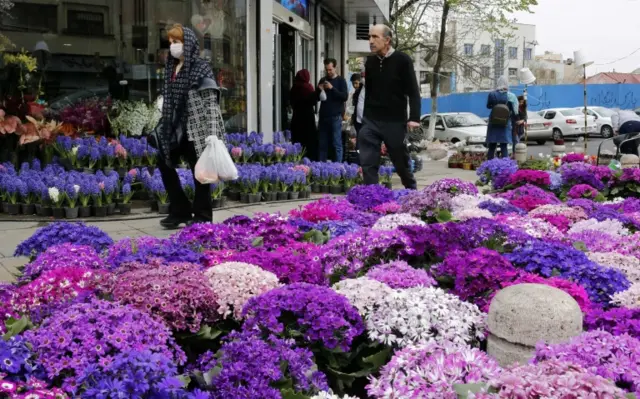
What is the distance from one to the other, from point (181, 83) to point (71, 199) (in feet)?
7.49

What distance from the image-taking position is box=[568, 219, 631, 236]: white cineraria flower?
5.78m

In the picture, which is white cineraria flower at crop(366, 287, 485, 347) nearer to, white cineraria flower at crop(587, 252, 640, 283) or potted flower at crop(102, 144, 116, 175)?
white cineraria flower at crop(587, 252, 640, 283)

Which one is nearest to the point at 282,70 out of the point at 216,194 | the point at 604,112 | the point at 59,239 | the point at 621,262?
the point at 216,194

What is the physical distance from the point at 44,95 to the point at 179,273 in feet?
26.3

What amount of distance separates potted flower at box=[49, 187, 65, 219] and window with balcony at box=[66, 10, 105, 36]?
372 centimetres

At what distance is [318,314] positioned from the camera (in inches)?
130

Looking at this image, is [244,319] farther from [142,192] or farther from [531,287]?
[142,192]

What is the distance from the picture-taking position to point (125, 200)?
873 centimetres

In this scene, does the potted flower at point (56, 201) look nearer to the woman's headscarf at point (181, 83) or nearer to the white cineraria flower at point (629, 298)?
the woman's headscarf at point (181, 83)

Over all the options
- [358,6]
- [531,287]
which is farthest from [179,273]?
[358,6]

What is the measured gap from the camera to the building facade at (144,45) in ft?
35.6

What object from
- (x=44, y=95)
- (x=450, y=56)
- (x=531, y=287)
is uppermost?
(x=450, y=56)

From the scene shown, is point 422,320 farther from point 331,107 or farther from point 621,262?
point 331,107

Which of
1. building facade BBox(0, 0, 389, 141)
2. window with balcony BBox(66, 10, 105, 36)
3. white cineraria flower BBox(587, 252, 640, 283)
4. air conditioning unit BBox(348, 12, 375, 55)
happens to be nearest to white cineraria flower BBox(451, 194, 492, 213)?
white cineraria flower BBox(587, 252, 640, 283)
